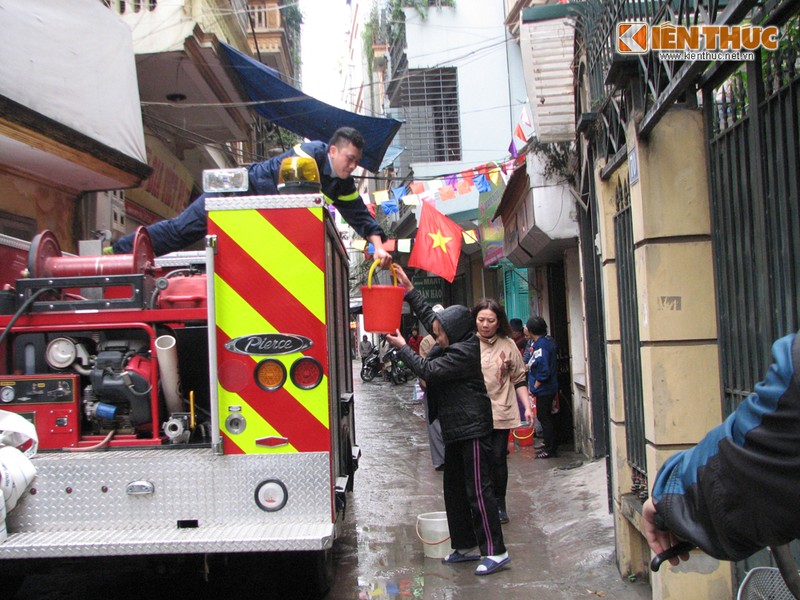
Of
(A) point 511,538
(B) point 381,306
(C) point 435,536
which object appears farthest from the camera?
(A) point 511,538

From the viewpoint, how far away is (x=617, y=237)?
5141mm

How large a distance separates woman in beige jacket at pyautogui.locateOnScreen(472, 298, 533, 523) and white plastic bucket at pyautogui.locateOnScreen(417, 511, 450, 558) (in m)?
0.67

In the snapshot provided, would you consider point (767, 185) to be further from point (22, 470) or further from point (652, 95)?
point (22, 470)

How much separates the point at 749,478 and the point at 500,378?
521 centimetres

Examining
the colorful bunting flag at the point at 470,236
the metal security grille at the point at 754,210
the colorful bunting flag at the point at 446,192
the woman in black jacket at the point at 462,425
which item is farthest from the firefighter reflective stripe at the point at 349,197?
the colorful bunting flag at the point at 470,236

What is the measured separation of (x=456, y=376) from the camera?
5223 millimetres

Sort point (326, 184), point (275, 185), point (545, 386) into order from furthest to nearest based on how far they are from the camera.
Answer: point (545, 386)
point (326, 184)
point (275, 185)

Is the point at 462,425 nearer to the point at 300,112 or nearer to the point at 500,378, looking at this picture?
the point at 500,378

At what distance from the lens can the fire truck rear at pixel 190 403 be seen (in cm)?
365

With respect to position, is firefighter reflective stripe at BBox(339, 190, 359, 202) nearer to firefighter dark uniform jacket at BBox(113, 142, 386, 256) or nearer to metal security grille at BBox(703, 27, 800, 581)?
firefighter dark uniform jacket at BBox(113, 142, 386, 256)

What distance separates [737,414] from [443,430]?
154 inches

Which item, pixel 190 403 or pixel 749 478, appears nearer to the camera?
pixel 749 478

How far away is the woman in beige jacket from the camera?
6082 millimetres

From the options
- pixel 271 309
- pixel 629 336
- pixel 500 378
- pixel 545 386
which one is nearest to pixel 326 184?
pixel 271 309
